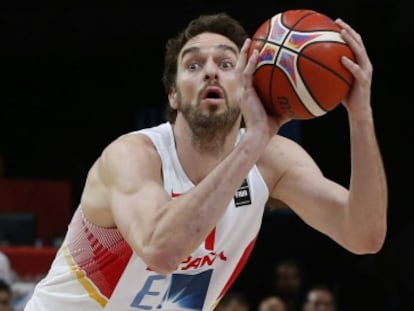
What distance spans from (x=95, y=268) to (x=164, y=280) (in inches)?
13.4

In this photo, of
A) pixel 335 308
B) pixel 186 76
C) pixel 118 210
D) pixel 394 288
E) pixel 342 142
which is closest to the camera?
pixel 118 210

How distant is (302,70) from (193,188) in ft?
2.14

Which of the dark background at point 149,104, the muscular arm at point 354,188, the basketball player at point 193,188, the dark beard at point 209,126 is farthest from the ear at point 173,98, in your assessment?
the dark background at point 149,104

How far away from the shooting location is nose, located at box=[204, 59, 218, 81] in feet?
13.9

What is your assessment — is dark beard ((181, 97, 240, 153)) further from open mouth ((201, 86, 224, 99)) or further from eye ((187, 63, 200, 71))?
eye ((187, 63, 200, 71))

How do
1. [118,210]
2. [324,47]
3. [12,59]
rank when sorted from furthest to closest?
1. [12,59]
2. [118,210]
3. [324,47]

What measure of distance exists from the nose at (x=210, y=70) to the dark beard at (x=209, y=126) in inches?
5.5

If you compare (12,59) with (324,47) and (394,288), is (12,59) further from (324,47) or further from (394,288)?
(324,47)

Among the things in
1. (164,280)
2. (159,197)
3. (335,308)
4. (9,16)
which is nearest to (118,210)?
(159,197)

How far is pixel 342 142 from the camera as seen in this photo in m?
11.3

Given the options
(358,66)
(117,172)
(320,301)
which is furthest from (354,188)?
(320,301)

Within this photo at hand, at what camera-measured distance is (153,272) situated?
4395 millimetres

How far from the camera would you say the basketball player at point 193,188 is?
3.91 metres

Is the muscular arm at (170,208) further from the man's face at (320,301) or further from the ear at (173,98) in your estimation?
the man's face at (320,301)
